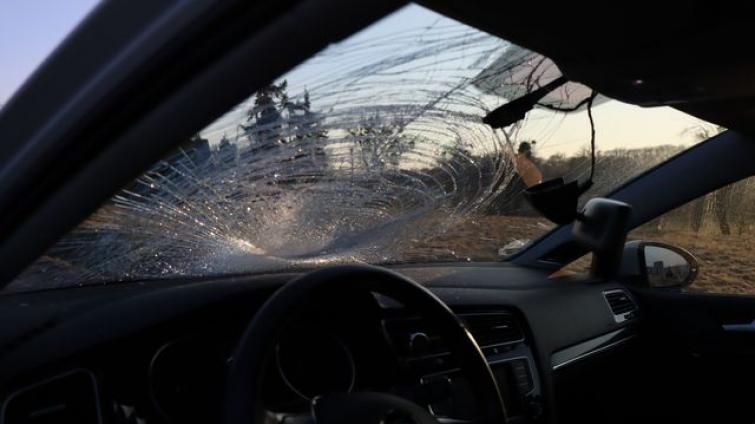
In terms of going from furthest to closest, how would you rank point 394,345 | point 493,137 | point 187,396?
point 493,137, point 394,345, point 187,396

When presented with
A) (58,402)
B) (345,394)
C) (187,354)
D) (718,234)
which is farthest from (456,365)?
(718,234)

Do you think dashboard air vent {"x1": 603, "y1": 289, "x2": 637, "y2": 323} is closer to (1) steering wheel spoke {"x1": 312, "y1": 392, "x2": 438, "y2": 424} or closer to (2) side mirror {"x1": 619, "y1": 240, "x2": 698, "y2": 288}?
(2) side mirror {"x1": 619, "y1": 240, "x2": 698, "y2": 288}

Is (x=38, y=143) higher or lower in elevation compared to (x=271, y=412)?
higher

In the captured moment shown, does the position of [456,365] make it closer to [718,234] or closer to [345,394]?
[345,394]

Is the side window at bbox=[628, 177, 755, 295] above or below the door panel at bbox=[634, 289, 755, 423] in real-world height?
above

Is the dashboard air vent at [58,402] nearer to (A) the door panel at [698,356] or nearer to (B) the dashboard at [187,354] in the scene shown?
(B) the dashboard at [187,354]

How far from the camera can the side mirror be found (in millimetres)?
3836

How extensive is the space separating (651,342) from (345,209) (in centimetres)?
216

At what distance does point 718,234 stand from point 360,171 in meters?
2.01

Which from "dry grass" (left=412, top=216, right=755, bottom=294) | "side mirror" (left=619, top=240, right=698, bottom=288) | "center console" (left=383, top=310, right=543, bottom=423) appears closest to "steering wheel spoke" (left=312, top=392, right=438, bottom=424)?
"center console" (left=383, top=310, right=543, bottom=423)

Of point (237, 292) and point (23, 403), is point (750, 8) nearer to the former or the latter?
point (237, 292)

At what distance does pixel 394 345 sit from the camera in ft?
8.03

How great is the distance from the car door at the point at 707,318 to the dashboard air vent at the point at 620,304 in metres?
0.12

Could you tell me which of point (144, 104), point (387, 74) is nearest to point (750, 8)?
point (387, 74)
